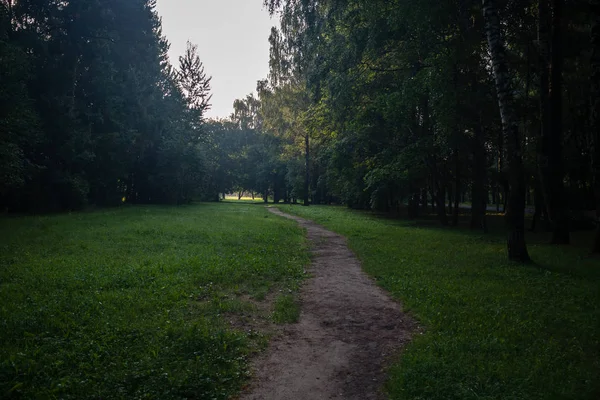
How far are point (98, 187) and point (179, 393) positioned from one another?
33.3 meters

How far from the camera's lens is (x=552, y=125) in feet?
46.9

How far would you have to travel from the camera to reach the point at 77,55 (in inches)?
1078

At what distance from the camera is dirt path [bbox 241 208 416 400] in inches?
174

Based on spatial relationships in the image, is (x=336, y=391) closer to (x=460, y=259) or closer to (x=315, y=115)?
(x=460, y=259)

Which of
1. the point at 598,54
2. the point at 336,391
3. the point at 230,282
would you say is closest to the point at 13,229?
the point at 230,282

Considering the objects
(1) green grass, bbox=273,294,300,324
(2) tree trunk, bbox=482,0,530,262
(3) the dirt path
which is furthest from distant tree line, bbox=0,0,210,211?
(2) tree trunk, bbox=482,0,530,262

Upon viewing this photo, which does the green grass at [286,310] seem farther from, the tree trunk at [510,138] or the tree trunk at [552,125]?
the tree trunk at [552,125]

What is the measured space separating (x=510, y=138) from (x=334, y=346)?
28.8 ft

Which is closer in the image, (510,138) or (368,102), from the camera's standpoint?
(510,138)

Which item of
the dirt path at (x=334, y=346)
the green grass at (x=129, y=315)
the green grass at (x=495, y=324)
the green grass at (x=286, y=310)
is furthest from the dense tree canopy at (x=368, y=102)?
the green grass at (x=129, y=315)

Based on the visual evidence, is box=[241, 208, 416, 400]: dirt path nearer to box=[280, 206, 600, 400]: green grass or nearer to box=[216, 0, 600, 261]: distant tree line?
box=[280, 206, 600, 400]: green grass

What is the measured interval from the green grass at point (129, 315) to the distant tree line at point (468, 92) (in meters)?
8.81

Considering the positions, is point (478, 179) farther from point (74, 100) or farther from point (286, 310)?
point (74, 100)

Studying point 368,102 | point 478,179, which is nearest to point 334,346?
point 478,179
